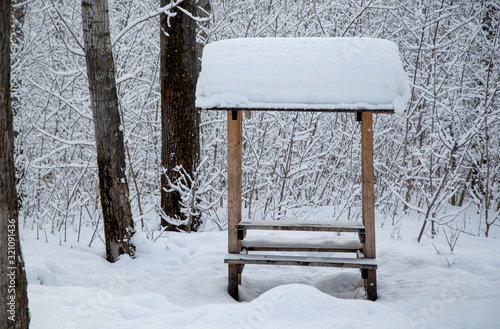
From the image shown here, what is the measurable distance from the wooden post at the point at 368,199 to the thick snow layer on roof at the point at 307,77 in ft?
1.40

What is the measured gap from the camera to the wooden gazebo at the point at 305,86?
13.8 ft

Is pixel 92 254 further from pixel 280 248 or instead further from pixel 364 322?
pixel 364 322

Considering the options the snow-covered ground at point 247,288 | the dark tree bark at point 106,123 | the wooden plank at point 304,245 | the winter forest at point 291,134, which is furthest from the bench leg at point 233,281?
the winter forest at point 291,134

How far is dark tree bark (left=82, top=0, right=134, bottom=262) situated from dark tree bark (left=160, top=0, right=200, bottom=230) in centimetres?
159

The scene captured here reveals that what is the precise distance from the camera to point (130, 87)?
9453 millimetres

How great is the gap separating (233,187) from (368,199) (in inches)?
56.6

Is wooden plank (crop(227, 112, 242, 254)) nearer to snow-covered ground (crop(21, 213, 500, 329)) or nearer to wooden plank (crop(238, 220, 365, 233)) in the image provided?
wooden plank (crop(238, 220, 365, 233))

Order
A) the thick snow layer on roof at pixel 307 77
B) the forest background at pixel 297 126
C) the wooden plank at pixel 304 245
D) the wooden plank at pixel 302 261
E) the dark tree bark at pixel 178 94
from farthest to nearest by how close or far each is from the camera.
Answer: the forest background at pixel 297 126 → the dark tree bark at pixel 178 94 → the wooden plank at pixel 304 245 → the wooden plank at pixel 302 261 → the thick snow layer on roof at pixel 307 77

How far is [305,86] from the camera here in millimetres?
4246

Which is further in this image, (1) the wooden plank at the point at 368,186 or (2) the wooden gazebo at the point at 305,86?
(1) the wooden plank at the point at 368,186

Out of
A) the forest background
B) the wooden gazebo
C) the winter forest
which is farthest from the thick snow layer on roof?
the forest background

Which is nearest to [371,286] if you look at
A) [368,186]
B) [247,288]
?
[368,186]

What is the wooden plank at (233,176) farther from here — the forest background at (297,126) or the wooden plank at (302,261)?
the forest background at (297,126)

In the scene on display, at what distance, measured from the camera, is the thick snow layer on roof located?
13.8ft
